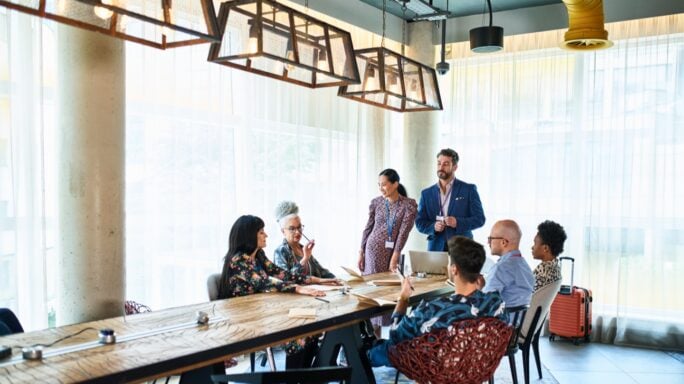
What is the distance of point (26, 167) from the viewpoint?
369 cm

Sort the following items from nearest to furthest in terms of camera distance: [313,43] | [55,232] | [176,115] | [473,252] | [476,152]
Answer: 1. [473,252]
2. [313,43]
3. [55,232]
4. [176,115]
5. [476,152]

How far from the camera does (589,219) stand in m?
6.50

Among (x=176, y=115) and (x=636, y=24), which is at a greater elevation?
(x=636, y=24)

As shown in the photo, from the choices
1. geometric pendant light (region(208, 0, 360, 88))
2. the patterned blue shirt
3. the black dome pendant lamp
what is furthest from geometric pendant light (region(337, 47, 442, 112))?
the patterned blue shirt

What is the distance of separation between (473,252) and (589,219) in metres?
3.91

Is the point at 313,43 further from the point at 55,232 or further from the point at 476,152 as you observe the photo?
the point at 476,152

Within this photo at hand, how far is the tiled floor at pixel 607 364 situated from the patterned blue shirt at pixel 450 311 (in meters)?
2.39

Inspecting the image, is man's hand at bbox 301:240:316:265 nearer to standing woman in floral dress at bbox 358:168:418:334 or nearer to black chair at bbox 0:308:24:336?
standing woman in floral dress at bbox 358:168:418:334

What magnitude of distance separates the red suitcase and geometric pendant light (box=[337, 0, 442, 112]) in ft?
8.29

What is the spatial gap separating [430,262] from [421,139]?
2.60m

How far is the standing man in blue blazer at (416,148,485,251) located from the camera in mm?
A: 5508

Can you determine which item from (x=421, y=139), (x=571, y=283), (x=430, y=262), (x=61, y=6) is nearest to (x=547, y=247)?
(x=430, y=262)

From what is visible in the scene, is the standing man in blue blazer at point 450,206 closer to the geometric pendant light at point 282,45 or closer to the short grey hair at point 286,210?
the short grey hair at point 286,210

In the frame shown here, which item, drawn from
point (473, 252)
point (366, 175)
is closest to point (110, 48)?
point (473, 252)
